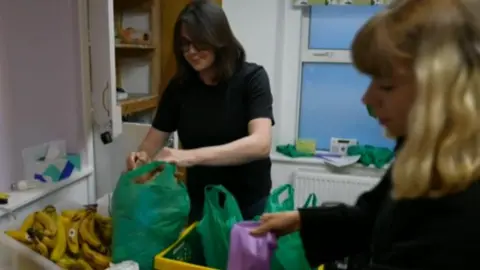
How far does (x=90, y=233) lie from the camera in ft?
4.97

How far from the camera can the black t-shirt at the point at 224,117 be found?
5.01 ft

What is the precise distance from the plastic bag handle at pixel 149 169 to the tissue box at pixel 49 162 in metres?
0.69

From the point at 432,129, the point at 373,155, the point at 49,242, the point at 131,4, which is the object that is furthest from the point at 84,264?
the point at 373,155

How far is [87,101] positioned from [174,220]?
88cm

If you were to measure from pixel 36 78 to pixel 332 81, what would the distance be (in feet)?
5.83

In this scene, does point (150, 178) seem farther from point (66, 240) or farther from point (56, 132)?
point (56, 132)

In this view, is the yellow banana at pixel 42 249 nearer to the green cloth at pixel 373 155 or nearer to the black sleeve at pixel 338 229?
the black sleeve at pixel 338 229

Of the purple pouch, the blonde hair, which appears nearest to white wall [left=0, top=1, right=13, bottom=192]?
the purple pouch

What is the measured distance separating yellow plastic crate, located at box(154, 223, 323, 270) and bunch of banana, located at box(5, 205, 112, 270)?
0.27 metres

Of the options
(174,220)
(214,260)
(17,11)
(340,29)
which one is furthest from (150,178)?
(340,29)

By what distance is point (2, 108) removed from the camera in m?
1.85

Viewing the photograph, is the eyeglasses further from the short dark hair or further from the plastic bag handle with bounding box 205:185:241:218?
the plastic bag handle with bounding box 205:185:241:218

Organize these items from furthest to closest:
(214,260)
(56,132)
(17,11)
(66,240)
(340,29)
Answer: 1. (340,29)
2. (56,132)
3. (17,11)
4. (66,240)
5. (214,260)

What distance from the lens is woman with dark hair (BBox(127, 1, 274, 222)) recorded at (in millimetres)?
1496
